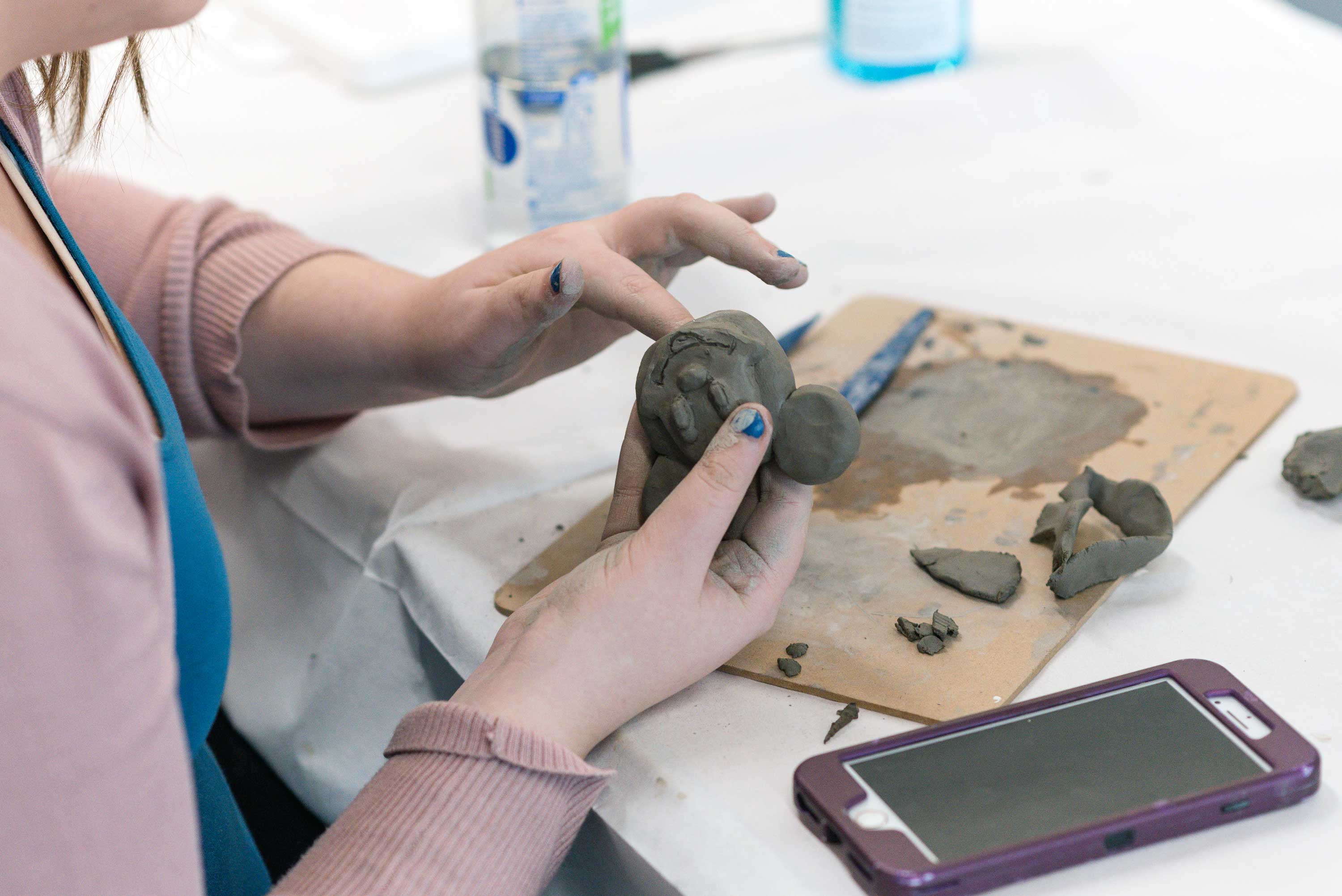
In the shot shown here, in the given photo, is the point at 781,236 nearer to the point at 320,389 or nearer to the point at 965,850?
the point at 320,389

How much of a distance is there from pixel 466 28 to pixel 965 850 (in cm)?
135

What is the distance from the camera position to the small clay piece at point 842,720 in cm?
60

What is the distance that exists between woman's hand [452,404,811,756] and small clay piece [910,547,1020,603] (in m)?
0.13

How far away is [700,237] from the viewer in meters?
0.78

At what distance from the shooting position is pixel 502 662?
61 cm

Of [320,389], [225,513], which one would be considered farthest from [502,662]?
[225,513]

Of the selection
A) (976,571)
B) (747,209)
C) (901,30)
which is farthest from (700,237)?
(901,30)

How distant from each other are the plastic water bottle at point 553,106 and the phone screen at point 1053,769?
738mm

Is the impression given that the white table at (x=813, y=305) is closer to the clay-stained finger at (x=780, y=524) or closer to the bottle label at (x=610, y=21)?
the clay-stained finger at (x=780, y=524)

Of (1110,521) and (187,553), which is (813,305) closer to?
(1110,521)

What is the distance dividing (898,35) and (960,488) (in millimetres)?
787

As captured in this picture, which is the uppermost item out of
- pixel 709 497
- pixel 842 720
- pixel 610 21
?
pixel 610 21

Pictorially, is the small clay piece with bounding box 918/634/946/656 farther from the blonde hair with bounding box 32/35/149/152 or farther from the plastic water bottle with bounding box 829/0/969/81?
the plastic water bottle with bounding box 829/0/969/81

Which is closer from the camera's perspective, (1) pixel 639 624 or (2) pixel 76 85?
(1) pixel 639 624
